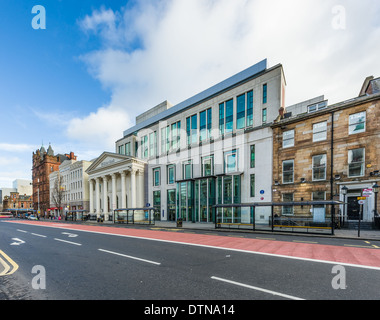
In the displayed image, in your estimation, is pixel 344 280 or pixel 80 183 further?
pixel 80 183

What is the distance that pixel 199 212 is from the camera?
2802 centimetres

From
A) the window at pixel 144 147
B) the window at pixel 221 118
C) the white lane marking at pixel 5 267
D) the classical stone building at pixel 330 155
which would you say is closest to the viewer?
the white lane marking at pixel 5 267

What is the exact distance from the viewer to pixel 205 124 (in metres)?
30.7

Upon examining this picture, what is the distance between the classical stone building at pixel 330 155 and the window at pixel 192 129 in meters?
13.1

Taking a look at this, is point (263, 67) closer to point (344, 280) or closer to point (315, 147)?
point (315, 147)

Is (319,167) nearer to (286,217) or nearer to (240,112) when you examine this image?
(286,217)

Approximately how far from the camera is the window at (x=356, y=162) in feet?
56.9

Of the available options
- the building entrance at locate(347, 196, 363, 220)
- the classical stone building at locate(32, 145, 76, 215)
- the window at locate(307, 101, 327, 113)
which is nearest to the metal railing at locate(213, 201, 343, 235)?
the building entrance at locate(347, 196, 363, 220)

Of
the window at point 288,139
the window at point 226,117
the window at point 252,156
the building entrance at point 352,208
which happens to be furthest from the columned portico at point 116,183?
the building entrance at point 352,208

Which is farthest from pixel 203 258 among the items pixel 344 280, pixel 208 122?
pixel 208 122

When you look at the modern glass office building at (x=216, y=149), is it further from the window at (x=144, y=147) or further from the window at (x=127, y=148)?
the window at (x=127, y=148)

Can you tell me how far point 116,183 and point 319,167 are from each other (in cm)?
3956

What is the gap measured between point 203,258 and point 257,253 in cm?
273

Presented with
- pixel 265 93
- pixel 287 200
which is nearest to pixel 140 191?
pixel 287 200
